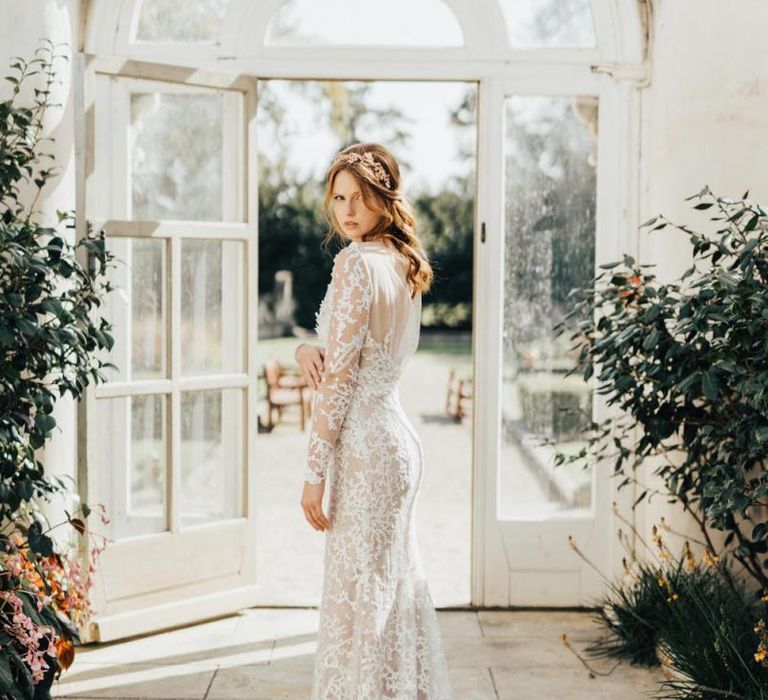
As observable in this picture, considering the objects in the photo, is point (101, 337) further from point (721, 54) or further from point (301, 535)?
point (301, 535)

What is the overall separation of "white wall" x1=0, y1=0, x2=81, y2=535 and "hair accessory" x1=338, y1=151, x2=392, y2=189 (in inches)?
65.2

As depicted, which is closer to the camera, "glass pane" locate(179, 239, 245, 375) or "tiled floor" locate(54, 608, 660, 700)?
"tiled floor" locate(54, 608, 660, 700)

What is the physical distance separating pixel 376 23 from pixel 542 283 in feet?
4.41

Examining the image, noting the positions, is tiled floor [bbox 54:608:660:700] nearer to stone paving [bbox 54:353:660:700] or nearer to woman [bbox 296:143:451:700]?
stone paving [bbox 54:353:660:700]

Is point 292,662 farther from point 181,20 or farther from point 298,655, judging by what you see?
point 181,20

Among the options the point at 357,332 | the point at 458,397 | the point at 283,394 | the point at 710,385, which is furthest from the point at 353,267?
the point at 458,397

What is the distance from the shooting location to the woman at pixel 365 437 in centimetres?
282


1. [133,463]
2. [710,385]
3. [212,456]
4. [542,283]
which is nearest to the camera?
[710,385]

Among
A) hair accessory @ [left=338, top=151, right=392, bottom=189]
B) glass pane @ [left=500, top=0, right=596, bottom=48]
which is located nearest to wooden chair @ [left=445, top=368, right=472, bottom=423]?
glass pane @ [left=500, top=0, right=596, bottom=48]

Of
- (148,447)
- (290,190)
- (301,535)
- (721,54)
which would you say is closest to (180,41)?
(148,447)

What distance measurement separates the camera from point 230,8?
15.7ft

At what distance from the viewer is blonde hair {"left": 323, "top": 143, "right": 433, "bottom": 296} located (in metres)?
2.85

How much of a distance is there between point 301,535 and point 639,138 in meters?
3.48

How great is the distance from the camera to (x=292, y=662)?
4.18 meters
